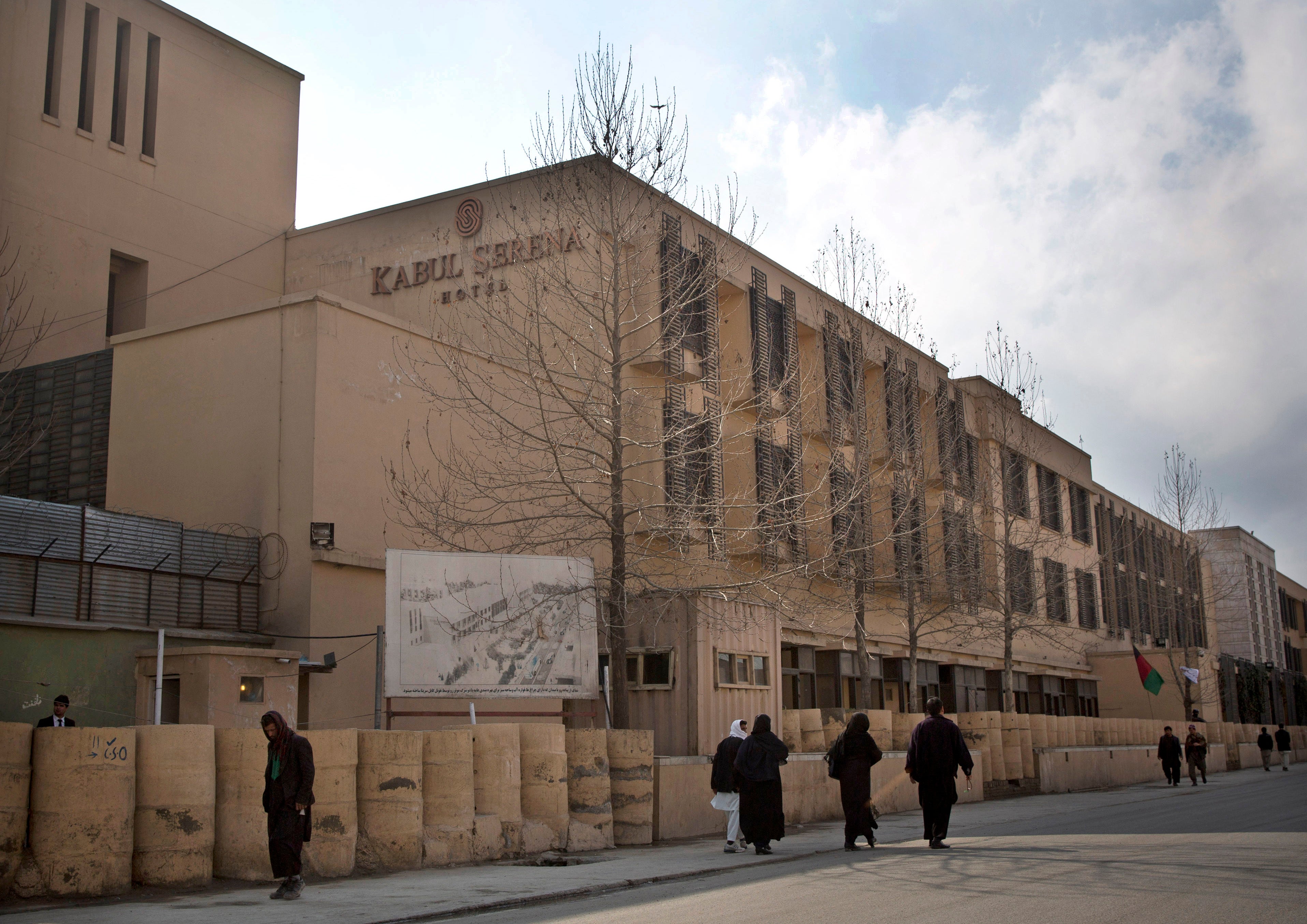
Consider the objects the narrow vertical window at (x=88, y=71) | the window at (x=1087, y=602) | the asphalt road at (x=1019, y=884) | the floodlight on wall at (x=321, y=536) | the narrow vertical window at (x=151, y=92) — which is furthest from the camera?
the window at (x=1087, y=602)

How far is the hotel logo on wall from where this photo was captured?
27859mm

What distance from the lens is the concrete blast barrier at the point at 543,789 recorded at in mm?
13539

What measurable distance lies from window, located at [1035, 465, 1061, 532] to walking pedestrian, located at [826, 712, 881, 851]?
33.9 meters

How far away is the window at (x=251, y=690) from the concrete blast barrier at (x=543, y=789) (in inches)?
252

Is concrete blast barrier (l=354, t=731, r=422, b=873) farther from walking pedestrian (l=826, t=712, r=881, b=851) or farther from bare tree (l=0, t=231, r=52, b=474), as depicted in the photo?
bare tree (l=0, t=231, r=52, b=474)

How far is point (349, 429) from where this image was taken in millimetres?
21156

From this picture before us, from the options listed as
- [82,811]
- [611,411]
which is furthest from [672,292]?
[82,811]

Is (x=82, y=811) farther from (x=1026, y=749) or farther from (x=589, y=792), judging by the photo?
(x=1026, y=749)

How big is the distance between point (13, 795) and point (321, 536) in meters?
10.3

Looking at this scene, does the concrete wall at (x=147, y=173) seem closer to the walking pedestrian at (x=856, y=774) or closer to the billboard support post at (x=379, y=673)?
the billboard support post at (x=379, y=673)

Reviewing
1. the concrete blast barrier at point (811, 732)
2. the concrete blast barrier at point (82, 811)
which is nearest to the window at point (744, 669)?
the concrete blast barrier at point (811, 732)

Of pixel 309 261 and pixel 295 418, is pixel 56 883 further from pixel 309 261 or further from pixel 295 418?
pixel 309 261

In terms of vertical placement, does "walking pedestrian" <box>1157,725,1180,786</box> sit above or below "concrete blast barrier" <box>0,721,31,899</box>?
below

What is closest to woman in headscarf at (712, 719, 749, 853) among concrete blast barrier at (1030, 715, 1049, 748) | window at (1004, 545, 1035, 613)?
concrete blast barrier at (1030, 715, 1049, 748)
